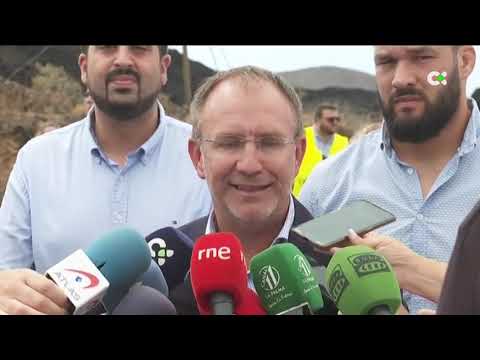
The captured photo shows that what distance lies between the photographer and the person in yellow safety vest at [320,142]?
213cm

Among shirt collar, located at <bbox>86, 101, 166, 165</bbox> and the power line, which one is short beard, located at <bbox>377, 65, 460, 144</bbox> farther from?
the power line

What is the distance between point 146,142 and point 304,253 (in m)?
0.62

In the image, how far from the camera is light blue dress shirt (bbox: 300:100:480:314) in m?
1.97

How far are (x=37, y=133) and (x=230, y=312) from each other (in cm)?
112

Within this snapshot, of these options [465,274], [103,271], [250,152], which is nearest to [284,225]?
[250,152]

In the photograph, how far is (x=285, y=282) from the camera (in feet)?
4.74

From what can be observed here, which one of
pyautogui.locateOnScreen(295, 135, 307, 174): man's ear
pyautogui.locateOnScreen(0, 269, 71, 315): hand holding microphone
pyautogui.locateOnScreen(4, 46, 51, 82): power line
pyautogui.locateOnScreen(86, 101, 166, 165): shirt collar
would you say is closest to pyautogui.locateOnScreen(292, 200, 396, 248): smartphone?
pyautogui.locateOnScreen(295, 135, 307, 174): man's ear

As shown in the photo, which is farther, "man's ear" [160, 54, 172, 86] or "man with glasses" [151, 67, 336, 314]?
"man's ear" [160, 54, 172, 86]

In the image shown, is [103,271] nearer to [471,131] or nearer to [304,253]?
[304,253]

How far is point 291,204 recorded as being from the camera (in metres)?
1.96

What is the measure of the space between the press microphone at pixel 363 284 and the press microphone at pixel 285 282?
0.17 feet

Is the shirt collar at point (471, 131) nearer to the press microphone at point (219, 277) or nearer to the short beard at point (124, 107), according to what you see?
the short beard at point (124, 107)

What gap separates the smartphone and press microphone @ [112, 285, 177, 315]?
49cm
